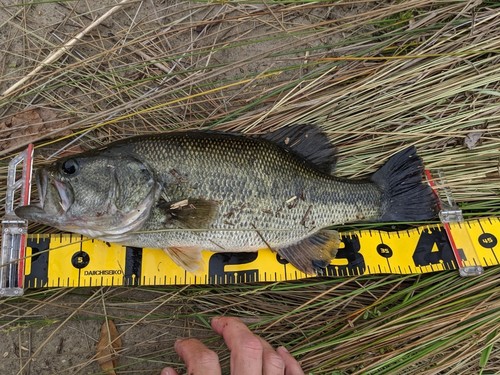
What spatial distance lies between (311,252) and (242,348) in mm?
891

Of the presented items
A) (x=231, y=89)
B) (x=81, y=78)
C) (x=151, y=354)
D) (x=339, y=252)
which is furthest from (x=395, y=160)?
(x=81, y=78)

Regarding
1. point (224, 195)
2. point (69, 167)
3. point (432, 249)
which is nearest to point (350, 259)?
point (432, 249)

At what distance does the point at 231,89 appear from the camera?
354cm

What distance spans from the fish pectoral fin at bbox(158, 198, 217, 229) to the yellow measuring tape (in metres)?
0.54

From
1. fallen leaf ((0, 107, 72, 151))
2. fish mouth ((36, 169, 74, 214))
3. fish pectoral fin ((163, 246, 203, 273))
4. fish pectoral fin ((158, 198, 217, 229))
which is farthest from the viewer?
fallen leaf ((0, 107, 72, 151))

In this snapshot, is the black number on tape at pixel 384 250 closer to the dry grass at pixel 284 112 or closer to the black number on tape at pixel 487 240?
the dry grass at pixel 284 112

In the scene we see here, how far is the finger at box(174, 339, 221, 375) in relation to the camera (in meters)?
2.59

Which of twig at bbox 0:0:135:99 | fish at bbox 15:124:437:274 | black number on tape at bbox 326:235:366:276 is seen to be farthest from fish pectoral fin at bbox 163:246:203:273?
twig at bbox 0:0:135:99

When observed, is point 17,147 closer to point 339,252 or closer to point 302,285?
point 302,285

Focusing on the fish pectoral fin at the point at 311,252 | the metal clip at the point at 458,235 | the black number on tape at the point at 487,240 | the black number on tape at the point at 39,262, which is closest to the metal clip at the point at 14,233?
the black number on tape at the point at 39,262

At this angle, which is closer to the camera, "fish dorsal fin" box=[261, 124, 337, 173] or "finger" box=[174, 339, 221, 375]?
"finger" box=[174, 339, 221, 375]

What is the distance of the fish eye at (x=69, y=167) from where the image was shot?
261 cm

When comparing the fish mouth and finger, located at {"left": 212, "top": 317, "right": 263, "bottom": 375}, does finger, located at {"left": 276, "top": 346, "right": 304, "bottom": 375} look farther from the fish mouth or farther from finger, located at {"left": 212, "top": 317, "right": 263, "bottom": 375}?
the fish mouth

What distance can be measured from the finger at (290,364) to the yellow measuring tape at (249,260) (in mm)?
550
